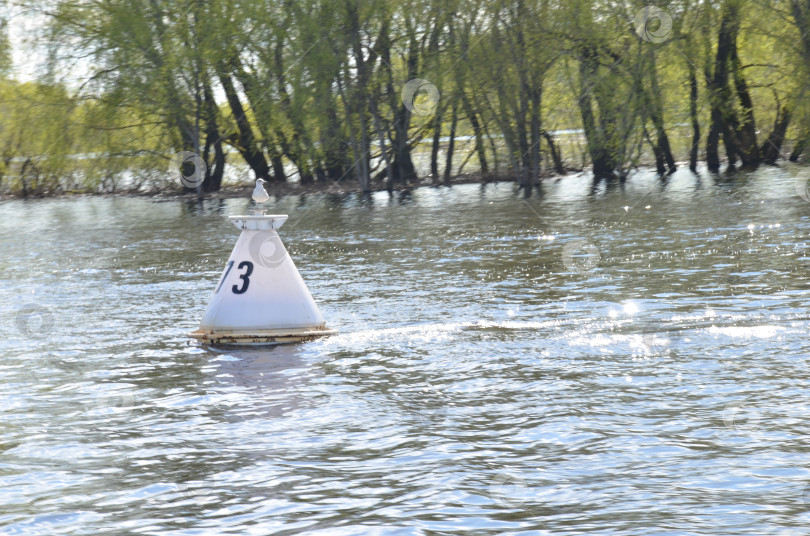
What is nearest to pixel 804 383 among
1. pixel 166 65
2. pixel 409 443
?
pixel 409 443

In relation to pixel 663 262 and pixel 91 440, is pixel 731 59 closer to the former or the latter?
pixel 663 262

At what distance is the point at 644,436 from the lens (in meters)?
6.59

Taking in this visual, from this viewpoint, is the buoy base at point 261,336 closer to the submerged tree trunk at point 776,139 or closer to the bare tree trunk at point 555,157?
the submerged tree trunk at point 776,139

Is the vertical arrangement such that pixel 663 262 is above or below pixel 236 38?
below

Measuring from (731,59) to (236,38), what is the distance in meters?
17.1
